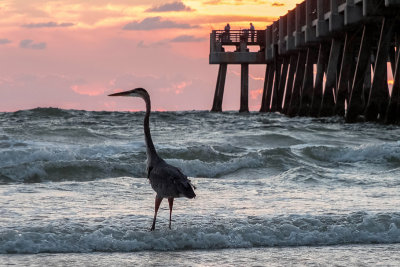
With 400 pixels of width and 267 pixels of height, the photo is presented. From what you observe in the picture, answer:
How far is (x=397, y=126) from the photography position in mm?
25531

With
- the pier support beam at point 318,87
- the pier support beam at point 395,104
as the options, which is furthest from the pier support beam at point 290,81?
the pier support beam at point 395,104

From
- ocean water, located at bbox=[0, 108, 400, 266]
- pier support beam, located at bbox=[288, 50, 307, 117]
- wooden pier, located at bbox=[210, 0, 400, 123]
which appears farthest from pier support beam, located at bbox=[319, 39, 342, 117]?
ocean water, located at bbox=[0, 108, 400, 266]

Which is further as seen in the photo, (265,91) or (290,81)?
(265,91)

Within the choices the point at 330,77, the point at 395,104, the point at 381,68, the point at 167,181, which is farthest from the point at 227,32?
the point at 167,181

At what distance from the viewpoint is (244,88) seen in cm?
6181

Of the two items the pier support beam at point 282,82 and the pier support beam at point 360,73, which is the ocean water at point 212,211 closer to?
the pier support beam at point 360,73

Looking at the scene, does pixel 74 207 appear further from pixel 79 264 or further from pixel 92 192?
pixel 79 264

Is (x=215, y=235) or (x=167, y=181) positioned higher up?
(x=167, y=181)

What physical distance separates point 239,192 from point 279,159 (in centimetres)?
442

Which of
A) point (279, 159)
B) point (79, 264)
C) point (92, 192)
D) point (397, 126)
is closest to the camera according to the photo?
point (79, 264)

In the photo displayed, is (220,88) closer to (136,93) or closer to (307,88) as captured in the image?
(307,88)

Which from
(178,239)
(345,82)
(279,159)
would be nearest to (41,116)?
(345,82)

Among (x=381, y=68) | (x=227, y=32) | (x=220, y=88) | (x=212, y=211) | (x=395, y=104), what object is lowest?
(x=212, y=211)

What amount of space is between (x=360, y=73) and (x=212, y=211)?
22481mm
